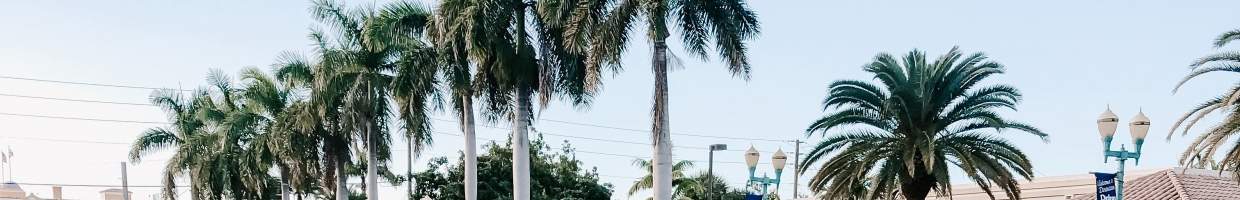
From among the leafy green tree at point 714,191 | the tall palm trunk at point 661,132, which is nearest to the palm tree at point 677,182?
the leafy green tree at point 714,191

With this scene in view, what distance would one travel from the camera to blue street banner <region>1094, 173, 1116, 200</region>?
69.5 ft

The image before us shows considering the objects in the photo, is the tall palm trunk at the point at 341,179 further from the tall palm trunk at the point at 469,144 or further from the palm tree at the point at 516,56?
the palm tree at the point at 516,56

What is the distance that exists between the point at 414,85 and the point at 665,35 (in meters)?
8.84

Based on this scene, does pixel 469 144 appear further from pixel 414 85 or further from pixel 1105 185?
pixel 1105 185

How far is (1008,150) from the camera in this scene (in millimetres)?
29812

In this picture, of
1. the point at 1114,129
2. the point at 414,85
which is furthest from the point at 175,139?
the point at 1114,129

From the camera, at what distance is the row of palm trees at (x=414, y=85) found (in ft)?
85.8

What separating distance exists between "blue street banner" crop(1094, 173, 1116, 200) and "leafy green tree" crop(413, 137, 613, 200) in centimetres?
3172

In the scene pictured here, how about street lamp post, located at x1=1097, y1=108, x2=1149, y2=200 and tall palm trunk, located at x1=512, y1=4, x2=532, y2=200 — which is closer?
street lamp post, located at x1=1097, y1=108, x2=1149, y2=200

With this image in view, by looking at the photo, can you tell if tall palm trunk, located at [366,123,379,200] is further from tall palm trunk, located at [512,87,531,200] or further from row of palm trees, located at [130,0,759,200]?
tall palm trunk, located at [512,87,531,200]

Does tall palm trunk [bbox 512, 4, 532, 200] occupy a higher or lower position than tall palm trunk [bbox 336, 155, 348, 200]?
higher

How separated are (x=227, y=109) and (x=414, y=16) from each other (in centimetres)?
1514

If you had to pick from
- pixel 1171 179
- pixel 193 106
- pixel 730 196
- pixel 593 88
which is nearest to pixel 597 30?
pixel 593 88

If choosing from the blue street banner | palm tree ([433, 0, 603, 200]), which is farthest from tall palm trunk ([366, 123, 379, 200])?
the blue street banner
